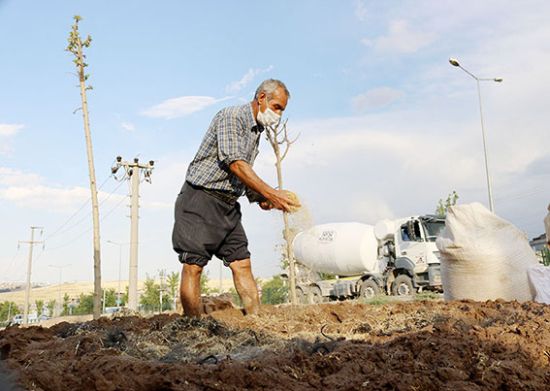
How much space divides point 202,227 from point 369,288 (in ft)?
45.5

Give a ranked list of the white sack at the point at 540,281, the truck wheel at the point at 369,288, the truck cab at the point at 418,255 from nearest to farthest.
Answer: the white sack at the point at 540,281, the truck cab at the point at 418,255, the truck wheel at the point at 369,288

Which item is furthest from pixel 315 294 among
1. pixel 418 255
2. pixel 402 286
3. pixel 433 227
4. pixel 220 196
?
pixel 220 196

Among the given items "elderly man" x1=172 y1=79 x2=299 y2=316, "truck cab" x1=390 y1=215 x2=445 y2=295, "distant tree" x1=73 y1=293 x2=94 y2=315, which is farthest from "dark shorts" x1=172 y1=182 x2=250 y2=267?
"distant tree" x1=73 y1=293 x2=94 y2=315

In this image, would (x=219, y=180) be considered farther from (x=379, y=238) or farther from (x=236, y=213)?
(x=379, y=238)

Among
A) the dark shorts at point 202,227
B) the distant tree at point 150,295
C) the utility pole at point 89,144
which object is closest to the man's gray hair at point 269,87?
Answer: the dark shorts at point 202,227

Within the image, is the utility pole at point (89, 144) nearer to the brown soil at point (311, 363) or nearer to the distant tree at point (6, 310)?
the brown soil at point (311, 363)

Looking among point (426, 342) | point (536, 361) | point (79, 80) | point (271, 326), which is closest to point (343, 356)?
point (426, 342)

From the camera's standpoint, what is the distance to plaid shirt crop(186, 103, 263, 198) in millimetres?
3822

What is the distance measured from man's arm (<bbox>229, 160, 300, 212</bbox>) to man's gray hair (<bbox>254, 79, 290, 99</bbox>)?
27.7 inches

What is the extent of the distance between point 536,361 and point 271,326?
5.89 feet

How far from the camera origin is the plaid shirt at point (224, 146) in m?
3.82

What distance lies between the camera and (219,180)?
4.02 meters

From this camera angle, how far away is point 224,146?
3779mm

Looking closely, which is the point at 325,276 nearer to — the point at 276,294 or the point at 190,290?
the point at 276,294
